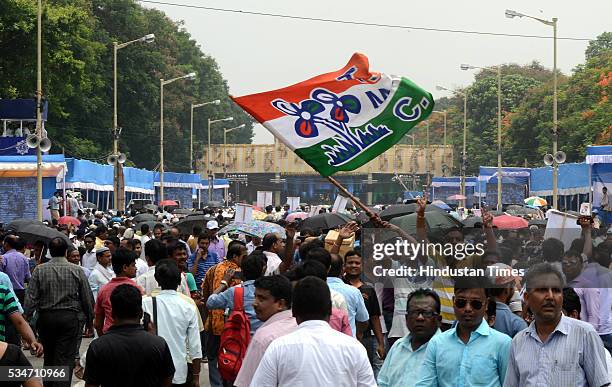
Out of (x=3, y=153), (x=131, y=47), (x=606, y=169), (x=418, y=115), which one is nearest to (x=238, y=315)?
(x=418, y=115)

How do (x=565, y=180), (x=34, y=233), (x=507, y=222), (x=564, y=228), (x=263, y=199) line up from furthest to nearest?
(x=565, y=180)
(x=263, y=199)
(x=507, y=222)
(x=34, y=233)
(x=564, y=228)

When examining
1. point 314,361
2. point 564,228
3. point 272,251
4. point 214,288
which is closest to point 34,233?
point 272,251

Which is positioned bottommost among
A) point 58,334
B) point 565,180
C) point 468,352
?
point 58,334

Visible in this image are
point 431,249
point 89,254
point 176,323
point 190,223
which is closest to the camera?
point 176,323

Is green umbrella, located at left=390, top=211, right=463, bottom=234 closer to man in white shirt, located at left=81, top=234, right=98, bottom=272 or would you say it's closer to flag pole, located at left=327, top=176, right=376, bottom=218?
man in white shirt, located at left=81, top=234, right=98, bottom=272

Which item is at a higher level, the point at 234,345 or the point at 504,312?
the point at 504,312

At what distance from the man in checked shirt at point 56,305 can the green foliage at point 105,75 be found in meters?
31.6

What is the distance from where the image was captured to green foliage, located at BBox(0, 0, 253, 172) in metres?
43.6

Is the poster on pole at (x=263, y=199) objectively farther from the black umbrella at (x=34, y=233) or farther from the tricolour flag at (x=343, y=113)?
the tricolour flag at (x=343, y=113)

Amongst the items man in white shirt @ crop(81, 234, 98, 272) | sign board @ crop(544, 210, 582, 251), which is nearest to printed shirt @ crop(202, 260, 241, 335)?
sign board @ crop(544, 210, 582, 251)

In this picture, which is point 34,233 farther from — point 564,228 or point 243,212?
point 564,228

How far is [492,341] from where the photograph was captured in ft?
20.3

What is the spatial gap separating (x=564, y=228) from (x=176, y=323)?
16.2ft

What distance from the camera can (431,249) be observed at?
32.8 ft
